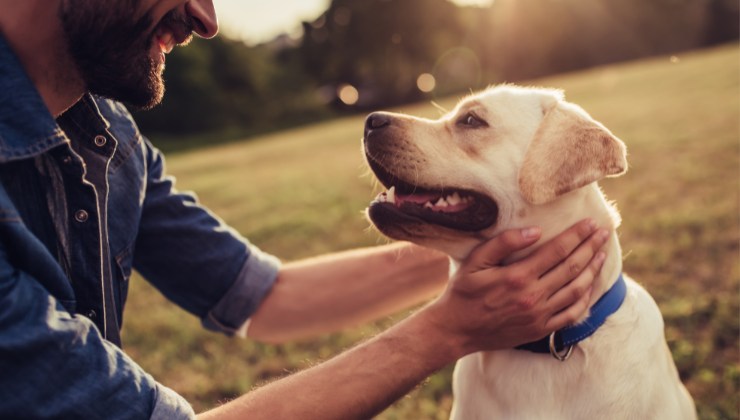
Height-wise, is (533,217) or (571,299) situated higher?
(533,217)

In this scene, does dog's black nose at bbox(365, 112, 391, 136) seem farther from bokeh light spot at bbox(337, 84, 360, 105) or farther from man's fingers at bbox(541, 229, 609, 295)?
bokeh light spot at bbox(337, 84, 360, 105)

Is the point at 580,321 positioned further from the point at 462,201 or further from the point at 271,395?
the point at 271,395

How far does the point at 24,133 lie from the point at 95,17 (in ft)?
1.57

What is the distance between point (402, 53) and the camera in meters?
37.4

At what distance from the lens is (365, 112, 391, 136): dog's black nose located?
9.43ft

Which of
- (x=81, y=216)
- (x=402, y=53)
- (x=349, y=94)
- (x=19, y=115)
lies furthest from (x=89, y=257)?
(x=402, y=53)

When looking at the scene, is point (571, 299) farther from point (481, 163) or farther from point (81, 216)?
point (81, 216)

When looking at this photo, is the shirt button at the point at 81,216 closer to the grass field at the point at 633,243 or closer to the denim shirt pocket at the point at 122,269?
the denim shirt pocket at the point at 122,269

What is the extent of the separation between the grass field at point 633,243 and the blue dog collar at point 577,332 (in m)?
0.92

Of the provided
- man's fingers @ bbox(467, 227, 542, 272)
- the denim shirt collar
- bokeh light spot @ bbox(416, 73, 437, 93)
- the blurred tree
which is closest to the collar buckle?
man's fingers @ bbox(467, 227, 542, 272)

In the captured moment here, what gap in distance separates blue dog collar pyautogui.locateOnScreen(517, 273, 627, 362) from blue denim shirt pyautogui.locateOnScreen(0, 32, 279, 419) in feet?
4.34

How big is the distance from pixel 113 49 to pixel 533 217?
1.69m

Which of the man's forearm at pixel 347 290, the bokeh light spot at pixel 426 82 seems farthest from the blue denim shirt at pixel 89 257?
the bokeh light spot at pixel 426 82

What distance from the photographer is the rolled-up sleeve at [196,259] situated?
3.00 meters
